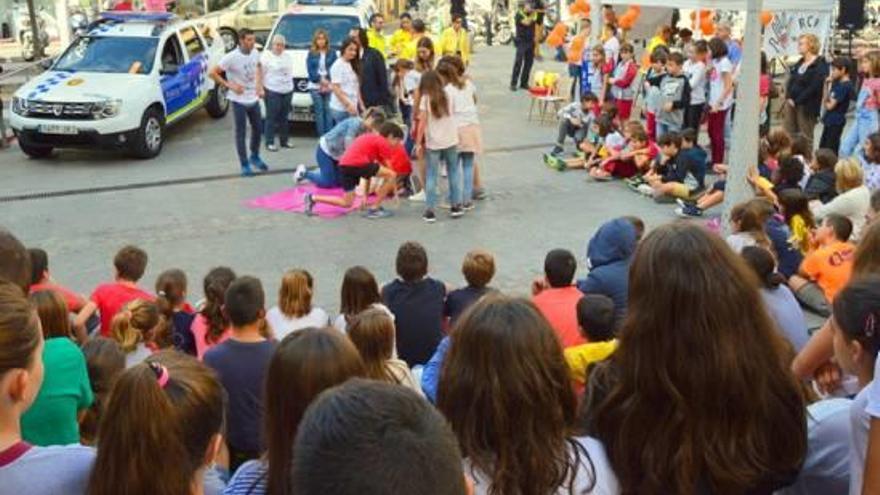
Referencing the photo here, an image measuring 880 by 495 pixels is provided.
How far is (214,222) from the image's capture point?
34.9 ft

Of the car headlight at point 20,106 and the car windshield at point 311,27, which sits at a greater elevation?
the car windshield at point 311,27

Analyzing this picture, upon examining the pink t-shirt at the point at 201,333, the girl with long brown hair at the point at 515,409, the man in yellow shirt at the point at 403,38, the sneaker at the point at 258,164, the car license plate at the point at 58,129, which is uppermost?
the man in yellow shirt at the point at 403,38

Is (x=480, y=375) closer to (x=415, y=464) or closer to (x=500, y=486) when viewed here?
(x=500, y=486)

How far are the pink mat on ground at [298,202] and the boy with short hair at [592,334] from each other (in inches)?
254

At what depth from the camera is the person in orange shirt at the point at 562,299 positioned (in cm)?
516

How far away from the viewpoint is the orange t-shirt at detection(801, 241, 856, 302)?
682cm

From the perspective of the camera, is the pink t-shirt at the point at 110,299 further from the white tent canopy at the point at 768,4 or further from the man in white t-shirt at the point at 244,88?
the white tent canopy at the point at 768,4

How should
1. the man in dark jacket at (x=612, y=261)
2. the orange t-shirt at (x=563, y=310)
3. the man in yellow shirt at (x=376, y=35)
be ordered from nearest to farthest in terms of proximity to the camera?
the orange t-shirt at (x=563, y=310) < the man in dark jacket at (x=612, y=261) < the man in yellow shirt at (x=376, y=35)

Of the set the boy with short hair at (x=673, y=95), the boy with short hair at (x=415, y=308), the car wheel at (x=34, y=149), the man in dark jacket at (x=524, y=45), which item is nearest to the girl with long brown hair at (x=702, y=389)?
the boy with short hair at (x=415, y=308)

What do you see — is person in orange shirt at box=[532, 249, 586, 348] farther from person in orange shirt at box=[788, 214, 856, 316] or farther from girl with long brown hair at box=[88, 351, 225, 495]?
girl with long brown hair at box=[88, 351, 225, 495]

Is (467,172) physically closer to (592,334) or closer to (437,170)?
(437,170)

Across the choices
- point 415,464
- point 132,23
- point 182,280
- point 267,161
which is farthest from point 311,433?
point 132,23

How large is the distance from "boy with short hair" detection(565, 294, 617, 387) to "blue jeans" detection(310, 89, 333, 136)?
9496 millimetres

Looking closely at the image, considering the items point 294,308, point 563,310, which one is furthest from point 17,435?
point 563,310
